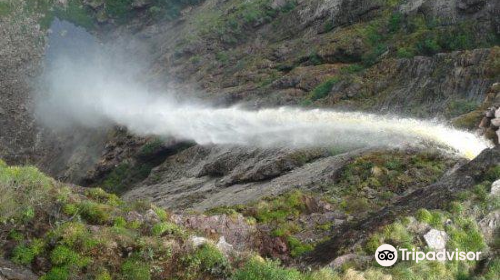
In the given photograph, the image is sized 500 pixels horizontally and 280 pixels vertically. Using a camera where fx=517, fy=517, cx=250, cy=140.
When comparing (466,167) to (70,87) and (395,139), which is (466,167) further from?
(70,87)

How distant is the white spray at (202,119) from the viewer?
29.7 meters

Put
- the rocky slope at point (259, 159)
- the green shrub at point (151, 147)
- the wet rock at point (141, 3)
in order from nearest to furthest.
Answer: the rocky slope at point (259, 159) → the green shrub at point (151, 147) → the wet rock at point (141, 3)

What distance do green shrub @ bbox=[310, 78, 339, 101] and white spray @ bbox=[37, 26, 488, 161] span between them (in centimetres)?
309

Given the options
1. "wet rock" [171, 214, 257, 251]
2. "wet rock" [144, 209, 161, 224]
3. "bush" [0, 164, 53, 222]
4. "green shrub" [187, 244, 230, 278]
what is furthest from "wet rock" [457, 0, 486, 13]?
"bush" [0, 164, 53, 222]

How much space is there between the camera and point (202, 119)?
50.1 m

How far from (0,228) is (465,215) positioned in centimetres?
1285

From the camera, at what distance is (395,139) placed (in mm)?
28578

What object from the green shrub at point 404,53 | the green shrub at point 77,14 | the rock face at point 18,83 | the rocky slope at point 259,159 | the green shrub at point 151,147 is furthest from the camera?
the green shrub at point 77,14

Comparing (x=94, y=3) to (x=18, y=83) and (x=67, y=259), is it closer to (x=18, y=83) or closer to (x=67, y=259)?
(x=18, y=83)

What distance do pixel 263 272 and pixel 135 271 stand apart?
305cm

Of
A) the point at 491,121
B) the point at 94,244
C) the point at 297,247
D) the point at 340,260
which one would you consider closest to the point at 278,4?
the point at 491,121

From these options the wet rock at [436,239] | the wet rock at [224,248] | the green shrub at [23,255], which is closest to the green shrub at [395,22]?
the wet rock at [436,239]

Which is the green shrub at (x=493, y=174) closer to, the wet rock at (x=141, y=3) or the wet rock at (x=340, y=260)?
the wet rock at (x=340, y=260)

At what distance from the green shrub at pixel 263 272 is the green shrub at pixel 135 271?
213 cm
